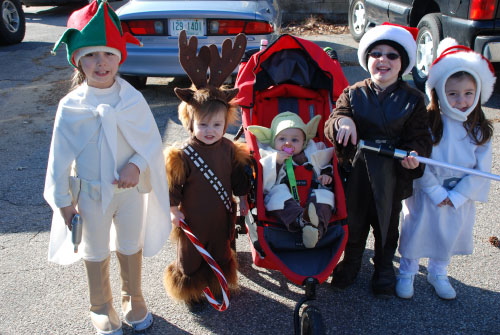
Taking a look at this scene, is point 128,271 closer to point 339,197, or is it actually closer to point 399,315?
point 339,197

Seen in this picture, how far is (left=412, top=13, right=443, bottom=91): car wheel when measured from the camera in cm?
626

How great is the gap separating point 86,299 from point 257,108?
178 centimetres

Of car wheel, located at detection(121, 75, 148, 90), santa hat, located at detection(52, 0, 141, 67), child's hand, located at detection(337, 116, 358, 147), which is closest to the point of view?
santa hat, located at detection(52, 0, 141, 67)

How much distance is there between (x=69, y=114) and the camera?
2469mm

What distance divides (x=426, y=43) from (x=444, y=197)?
418 centimetres

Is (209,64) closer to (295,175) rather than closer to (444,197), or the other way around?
(295,175)

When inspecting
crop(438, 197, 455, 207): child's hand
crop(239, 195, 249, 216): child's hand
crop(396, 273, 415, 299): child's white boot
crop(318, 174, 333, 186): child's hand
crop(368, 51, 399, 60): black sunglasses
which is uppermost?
crop(368, 51, 399, 60): black sunglasses

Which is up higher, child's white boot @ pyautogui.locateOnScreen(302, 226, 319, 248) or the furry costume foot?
child's white boot @ pyautogui.locateOnScreen(302, 226, 319, 248)

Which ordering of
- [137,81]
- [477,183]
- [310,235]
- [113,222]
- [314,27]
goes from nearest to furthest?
[310,235]
[113,222]
[477,183]
[137,81]
[314,27]

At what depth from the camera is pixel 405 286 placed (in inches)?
125

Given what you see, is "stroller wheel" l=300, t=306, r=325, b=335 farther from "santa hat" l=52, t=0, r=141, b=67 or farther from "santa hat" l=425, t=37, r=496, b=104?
"santa hat" l=52, t=0, r=141, b=67

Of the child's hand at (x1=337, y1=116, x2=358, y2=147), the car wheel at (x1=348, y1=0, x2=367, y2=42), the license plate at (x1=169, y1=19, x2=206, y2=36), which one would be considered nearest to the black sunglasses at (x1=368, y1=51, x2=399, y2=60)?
the child's hand at (x1=337, y1=116, x2=358, y2=147)

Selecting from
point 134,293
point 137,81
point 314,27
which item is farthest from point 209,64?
point 314,27

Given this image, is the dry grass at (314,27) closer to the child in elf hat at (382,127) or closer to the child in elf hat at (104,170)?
the child in elf hat at (382,127)
